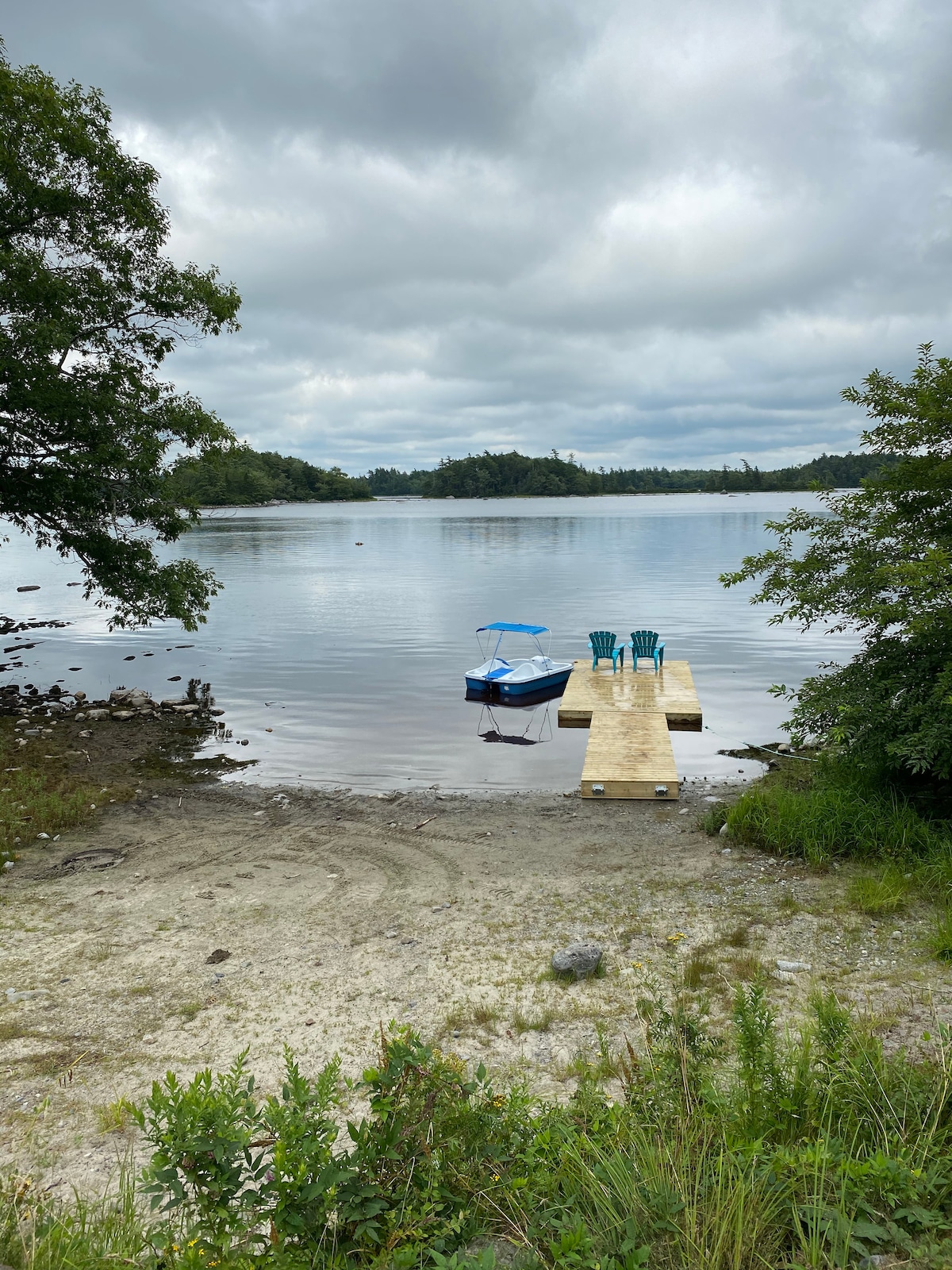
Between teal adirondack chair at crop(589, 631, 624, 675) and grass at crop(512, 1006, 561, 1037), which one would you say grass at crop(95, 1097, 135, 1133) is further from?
teal adirondack chair at crop(589, 631, 624, 675)

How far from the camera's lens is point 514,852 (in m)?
9.98

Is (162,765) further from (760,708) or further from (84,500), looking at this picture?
(760,708)

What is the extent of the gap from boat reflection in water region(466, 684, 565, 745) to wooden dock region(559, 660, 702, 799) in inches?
28.8

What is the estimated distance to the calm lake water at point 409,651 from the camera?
53.9 feet

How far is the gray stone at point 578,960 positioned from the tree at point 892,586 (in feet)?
12.3

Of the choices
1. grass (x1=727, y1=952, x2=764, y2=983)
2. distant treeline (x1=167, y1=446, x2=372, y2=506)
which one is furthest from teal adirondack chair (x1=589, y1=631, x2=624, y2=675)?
grass (x1=727, y1=952, x2=764, y2=983)

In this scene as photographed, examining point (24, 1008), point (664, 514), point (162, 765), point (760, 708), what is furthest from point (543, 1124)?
point (664, 514)

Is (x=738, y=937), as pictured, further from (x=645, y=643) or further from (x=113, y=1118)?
(x=645, y=643)

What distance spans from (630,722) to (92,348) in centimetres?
1401

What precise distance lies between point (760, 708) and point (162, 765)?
1422cm

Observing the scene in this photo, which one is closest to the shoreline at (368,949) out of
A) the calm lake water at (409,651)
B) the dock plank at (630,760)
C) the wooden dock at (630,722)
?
the dock plank at (630,760)

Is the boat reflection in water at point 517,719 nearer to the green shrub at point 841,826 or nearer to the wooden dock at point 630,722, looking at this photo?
the wooden dock at point 630,722

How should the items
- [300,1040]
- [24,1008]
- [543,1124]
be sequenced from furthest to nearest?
[24,1008] < [300,1040] < [543,1124]

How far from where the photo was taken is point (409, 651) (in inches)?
1151
